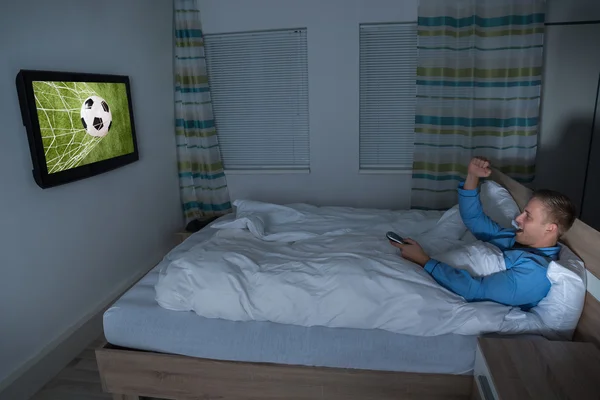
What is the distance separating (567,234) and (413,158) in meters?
1.77

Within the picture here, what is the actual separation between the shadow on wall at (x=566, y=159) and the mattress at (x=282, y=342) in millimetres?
2285

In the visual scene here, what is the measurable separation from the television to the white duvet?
91 cm

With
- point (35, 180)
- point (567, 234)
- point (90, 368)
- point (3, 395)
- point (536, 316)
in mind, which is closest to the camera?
point (536, 316)

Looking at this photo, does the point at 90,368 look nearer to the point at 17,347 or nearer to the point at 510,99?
the point at 17,347

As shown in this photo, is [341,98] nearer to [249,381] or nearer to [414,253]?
[414,253]

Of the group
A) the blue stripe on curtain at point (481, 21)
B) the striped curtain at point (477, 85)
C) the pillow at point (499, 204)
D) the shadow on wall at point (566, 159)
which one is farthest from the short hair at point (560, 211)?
the blue stripe on curtain at point (481, 21)

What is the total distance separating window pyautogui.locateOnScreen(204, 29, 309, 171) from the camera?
11.6 feet

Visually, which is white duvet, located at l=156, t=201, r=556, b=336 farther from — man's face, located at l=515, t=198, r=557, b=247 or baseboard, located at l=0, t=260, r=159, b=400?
baseboard, located at l=0, t=260, r=159, b=400

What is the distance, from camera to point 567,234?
5.77ft

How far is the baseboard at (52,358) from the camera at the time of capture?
2023 millimetres

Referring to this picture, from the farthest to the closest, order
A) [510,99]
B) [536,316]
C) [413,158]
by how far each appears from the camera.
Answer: [413,158], [510,99], [536,316]

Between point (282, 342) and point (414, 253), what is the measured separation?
726 mm

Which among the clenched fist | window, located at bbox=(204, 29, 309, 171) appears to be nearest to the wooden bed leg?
the clenched fist

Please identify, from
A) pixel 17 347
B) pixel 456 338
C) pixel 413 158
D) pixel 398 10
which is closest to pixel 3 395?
pixel 17 347
